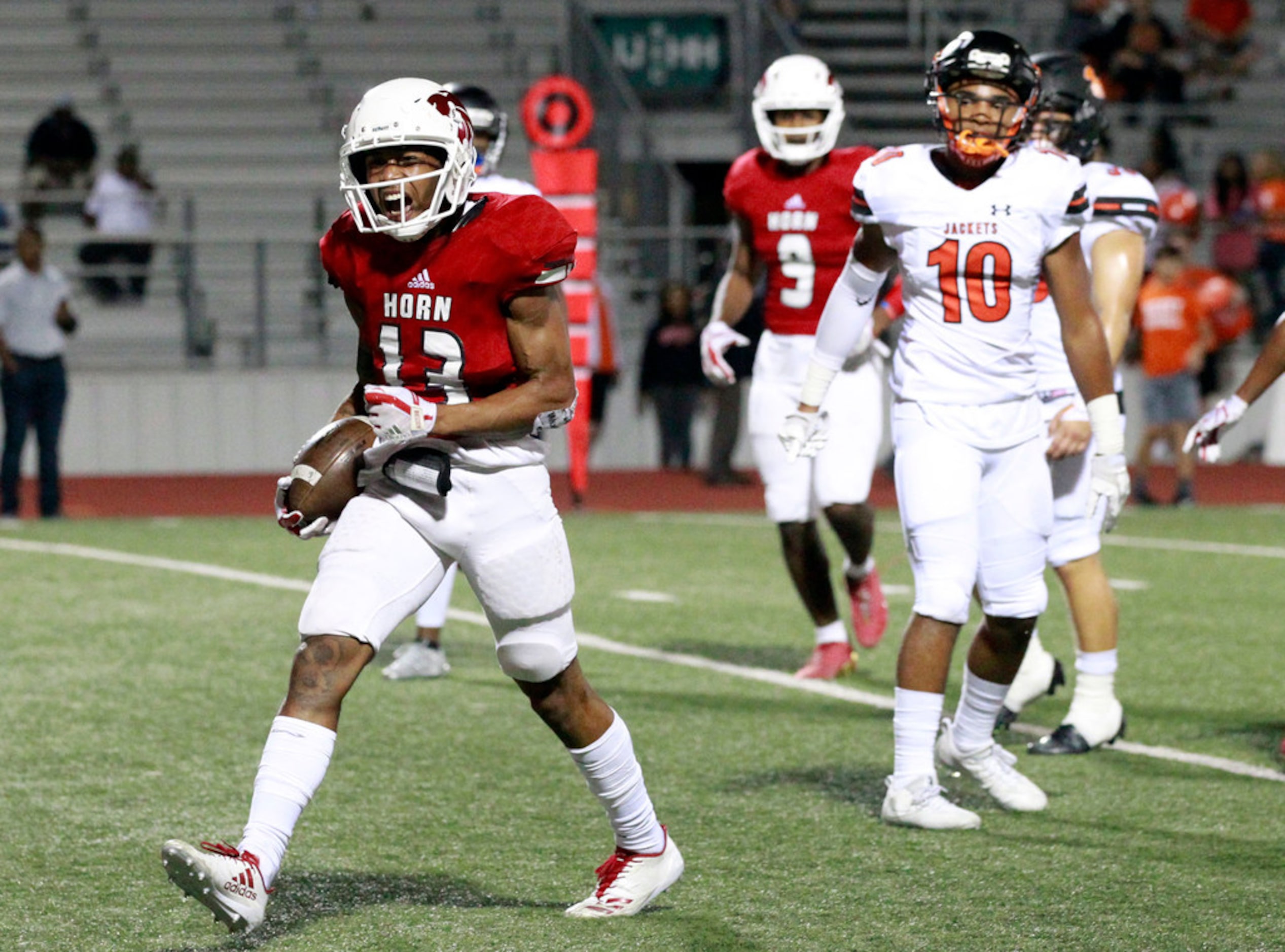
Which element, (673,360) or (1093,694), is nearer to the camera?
(1093,694)

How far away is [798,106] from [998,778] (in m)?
2.67

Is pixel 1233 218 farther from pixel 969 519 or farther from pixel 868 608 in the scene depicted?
pixel 969 519

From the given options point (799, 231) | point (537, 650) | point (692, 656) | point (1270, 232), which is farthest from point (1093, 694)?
point (1270, 232)

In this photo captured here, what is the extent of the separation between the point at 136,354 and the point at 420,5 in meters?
5.52

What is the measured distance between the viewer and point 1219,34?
20.7 meters

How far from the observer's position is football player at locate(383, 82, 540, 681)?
274 inches

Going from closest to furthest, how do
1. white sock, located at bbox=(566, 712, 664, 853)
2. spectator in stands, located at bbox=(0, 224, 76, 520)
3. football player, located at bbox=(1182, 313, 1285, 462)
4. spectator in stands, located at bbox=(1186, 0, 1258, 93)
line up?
1. white sock, located at bbox=(566, 712, 664, 853)
2. football player, located at bbox=(1182, 313, 1285, 462)
3. spectator in stands, located at bbox=(0, 224, 76, 520)
4. spectator in stands, located at bbox=(1186, 0, 1258, 93)

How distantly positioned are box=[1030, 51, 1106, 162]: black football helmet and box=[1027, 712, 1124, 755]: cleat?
1.68 metres

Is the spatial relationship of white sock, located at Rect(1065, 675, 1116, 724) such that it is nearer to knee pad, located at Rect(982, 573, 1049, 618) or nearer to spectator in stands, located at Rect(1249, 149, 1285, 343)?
knee pad, located at Rect(982, 573, 1049, 618)

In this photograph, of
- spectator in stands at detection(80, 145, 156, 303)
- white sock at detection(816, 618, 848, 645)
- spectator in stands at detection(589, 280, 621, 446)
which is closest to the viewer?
white sock at detection(816, 618, 848, 645)

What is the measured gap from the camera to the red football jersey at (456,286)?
400cm

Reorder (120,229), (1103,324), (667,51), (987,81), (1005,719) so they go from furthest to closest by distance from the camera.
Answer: (667,51) < (120,229) < (1005,719) < (1103,324) < (987,81)

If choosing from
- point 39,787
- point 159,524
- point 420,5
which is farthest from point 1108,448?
point 420,5

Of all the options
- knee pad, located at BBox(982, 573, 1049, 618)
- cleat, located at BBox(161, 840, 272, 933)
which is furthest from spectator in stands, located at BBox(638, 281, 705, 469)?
cleat, located at BBox(161, 840, 272, 933)
